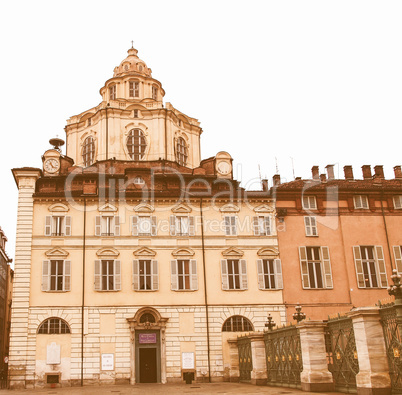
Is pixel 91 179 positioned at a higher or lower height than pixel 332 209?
higher

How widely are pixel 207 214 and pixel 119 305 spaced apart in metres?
8.89

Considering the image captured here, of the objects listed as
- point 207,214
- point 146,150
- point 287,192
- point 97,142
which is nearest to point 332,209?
point 287,192

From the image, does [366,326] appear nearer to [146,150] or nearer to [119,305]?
[119,305]

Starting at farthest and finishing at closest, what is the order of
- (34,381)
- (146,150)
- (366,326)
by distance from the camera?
1. (146,150)
2. (34,381)
3. (366,326)

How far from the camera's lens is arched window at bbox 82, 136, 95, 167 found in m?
45.2

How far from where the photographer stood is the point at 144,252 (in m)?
35.9

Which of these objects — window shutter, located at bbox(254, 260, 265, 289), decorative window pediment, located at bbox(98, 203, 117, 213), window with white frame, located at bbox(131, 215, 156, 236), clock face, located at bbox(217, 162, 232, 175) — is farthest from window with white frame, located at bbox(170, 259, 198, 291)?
clock face, located at bbox(217, 162, 232, 175)

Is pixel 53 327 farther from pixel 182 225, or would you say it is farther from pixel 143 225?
pixel 182 225

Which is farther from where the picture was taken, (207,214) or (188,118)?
(188,118)

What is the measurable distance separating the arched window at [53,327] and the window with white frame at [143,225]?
7.50 meters

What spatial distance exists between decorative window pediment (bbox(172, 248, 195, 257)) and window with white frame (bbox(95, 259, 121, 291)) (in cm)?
392

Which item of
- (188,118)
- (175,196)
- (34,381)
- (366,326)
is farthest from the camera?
(188,118)

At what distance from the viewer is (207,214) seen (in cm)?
3769

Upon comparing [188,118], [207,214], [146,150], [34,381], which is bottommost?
[34,381]
